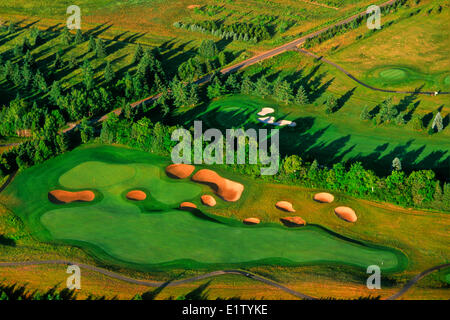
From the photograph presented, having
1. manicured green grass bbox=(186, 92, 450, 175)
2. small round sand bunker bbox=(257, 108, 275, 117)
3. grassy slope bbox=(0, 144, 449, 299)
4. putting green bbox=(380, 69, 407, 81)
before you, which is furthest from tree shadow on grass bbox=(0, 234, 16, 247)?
putting green bbox=(380, 69, 407, 81)

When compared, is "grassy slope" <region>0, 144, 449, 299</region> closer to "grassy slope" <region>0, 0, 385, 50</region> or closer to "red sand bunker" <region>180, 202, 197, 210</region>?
"red sand bunker" <region>180, 202, 197, 210</region>

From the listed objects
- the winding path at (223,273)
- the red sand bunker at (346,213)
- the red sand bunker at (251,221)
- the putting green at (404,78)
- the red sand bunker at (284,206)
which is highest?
the putting green at (404,78)

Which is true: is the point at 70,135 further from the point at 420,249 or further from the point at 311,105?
the point at 420,249

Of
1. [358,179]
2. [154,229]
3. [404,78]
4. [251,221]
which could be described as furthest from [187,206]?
[404,78]

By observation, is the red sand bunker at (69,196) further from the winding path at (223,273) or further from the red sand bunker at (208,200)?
the red sand bunker at (208,200)

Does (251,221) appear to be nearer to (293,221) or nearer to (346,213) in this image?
(293,221)

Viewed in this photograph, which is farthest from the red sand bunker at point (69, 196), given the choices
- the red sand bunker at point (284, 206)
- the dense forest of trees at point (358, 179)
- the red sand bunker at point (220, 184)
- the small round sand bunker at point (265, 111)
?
the small round sand bunker at point (265, 111)

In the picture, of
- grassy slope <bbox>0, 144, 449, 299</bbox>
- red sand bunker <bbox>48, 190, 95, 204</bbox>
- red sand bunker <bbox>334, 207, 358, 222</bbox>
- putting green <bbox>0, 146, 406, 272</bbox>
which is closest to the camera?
grassy slope <bbox>0, 144, 449, 299</bbox>
